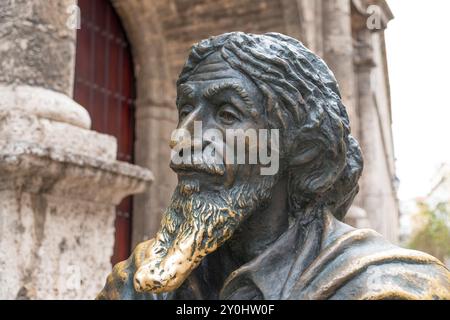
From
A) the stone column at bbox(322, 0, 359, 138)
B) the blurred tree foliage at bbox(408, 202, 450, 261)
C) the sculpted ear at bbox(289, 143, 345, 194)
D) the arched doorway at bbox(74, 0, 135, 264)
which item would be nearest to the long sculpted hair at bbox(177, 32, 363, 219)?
the sculpted ear at bbox(289, 143, 345, 194)

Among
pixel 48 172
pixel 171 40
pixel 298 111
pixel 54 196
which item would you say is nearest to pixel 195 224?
pixel 298 111

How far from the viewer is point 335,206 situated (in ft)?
5.94

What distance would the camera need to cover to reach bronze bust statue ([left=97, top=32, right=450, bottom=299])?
1.59 meters

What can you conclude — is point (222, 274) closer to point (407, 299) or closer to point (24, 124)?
point (407, 299)

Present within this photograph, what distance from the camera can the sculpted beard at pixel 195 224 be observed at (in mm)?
1600

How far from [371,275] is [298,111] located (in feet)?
1.36

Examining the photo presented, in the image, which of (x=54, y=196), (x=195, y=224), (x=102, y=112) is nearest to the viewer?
(x=195, y=224)

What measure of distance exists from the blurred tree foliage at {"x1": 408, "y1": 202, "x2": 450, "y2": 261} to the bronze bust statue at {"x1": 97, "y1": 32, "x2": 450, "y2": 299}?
888 inches

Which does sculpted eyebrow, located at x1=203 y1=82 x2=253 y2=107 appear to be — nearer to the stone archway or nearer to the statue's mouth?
the statue's mouth

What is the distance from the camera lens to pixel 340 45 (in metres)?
7.79

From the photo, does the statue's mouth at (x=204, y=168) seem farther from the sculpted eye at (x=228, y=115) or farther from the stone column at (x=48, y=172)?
the stone column at (x=48, y=172)

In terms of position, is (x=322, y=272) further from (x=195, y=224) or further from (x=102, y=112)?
A: (x=102, y=112)
